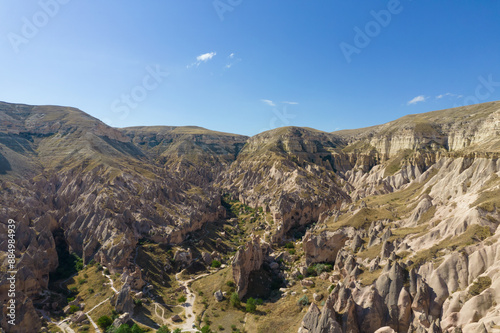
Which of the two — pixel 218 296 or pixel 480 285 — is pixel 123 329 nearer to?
pixel 218 296

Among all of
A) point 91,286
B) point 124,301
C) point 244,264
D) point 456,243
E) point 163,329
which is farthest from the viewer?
point 244,264

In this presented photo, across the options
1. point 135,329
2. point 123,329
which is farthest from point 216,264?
point 123,329

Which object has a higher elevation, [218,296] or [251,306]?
[218,296]

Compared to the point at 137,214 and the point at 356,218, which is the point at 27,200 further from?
the point at 356,218

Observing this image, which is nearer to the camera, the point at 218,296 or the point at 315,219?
the point at 218,296

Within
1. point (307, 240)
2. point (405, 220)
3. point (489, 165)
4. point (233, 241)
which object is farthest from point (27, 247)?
point (489, 165)

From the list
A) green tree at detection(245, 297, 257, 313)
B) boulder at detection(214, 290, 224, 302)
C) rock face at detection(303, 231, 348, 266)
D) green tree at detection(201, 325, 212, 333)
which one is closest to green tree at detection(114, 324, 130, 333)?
green tree at detection(201, 325, 212, 333)

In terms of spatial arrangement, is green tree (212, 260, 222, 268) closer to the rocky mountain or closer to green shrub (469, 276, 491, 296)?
the rocky mountain
